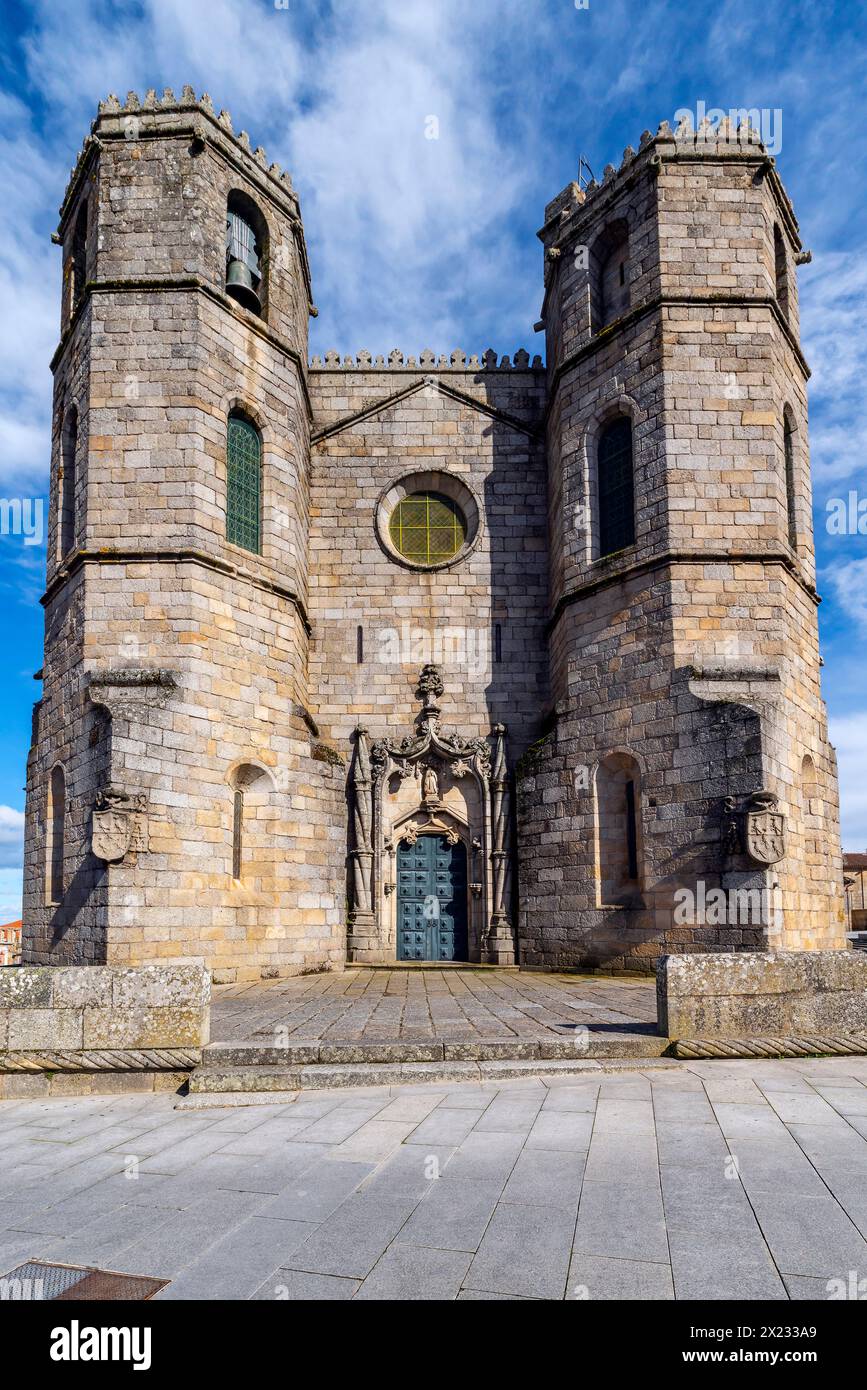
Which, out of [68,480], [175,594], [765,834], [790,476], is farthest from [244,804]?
[790,476]

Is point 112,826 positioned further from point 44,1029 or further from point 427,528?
point 427,528

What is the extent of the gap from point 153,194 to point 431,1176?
15.0m

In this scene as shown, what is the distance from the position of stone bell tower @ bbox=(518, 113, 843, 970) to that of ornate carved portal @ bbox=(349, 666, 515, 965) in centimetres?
78

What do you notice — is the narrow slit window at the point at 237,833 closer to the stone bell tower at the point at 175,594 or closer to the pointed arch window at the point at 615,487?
the stone bell tower at the point at 175,594

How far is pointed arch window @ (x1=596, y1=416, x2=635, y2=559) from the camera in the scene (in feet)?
49.2

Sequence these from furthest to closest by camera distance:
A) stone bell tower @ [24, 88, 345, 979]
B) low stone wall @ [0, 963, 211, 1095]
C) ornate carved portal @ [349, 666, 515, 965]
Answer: ornate carved portal @ [349, 666, 515, 965] → stone bell tower @ [24, 88, 345, 979] → low stone wall @ [0, 963, 211, 1095]

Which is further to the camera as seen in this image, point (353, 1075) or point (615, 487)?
point (615, 487)

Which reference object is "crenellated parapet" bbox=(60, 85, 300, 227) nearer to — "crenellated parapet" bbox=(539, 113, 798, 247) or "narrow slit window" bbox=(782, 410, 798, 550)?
"crenellated parapet" bbox=(539, 113, 798, 247)

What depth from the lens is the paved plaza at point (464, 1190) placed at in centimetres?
343

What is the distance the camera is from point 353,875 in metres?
16.4

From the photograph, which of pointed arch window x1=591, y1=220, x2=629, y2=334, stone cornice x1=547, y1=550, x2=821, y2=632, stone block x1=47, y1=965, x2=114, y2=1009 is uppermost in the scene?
pointed arch window x1=591, y1=220, x2=629, y2=334

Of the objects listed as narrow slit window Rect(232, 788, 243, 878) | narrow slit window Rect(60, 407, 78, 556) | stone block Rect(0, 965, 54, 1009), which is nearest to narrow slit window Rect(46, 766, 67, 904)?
narrow slit window Rect(232, 788, 243, 878)

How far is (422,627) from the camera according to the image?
17.5m

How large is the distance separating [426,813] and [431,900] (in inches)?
60.9
